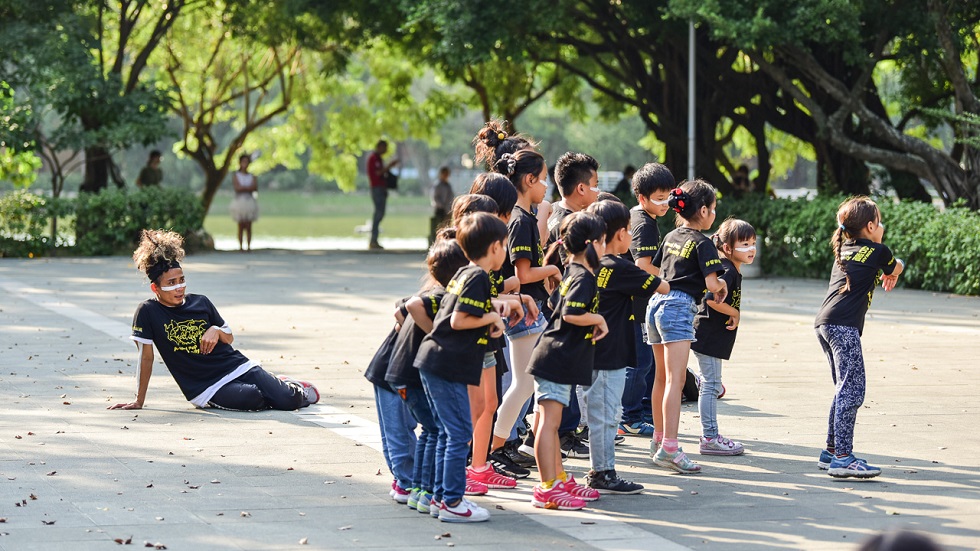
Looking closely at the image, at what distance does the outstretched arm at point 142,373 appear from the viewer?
819cm

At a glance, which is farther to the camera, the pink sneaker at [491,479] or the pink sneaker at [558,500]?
the pink sneaker at [491,479]

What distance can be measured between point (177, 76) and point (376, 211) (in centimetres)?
644

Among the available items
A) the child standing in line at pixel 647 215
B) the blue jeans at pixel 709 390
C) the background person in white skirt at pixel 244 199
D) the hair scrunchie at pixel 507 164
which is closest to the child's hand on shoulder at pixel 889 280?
the blue jeans at pixel 709 390

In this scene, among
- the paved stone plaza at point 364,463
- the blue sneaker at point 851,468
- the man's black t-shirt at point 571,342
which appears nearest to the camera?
the paved stone plaza at point 364,463

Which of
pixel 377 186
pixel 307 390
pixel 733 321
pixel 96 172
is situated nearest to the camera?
pixel 733 321

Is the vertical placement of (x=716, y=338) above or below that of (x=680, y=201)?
below

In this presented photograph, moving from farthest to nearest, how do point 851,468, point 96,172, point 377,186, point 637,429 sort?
point 377,186 → point 96,172 → point 637,429 → point 851,468

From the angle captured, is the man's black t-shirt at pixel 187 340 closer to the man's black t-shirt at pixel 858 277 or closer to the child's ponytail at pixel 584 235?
the child's ponytail at pixel 584 235

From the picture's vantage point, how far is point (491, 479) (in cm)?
637

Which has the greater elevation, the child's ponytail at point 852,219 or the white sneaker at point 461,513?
the child's ponytail at point 852,219

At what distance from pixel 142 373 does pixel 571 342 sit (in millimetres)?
3486

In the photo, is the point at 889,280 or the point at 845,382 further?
the point at 889,280

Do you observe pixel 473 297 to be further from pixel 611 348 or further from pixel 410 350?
pixel 611 348

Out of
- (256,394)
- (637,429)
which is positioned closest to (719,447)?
(637,429)
